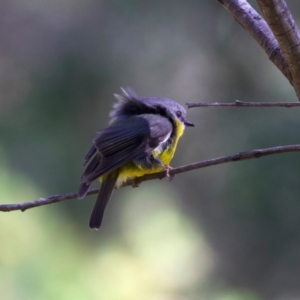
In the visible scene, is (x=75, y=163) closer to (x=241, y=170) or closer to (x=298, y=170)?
(x=241, y=170)

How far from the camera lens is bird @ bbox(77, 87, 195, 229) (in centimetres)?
230

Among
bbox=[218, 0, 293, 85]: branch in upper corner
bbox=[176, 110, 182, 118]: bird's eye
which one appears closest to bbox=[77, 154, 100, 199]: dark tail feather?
bbox=[176, 110, 182, 118]: bird's eye

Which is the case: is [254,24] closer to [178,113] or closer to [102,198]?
[102,198]

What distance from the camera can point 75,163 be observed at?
13.3 ft

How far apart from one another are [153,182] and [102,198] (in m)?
2.23

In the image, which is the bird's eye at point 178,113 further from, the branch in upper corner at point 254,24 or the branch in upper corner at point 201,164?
the branch in upper corner at point 254,24

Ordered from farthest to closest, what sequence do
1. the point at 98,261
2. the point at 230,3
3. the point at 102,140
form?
the point at 98,261, the point at 102,140, the point at 230,3

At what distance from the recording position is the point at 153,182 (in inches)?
178

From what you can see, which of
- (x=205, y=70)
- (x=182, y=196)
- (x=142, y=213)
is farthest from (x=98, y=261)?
(x=205, y=70)

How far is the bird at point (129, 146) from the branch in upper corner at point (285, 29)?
1.03 metres

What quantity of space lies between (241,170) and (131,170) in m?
1.68

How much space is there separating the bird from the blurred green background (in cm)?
115

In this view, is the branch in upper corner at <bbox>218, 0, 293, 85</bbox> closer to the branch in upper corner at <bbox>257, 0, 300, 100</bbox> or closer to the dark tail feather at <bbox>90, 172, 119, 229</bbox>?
the branch in upper corner at <bbox>257, 0, 300, 100</bbox>

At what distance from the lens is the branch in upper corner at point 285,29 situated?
119 cm
